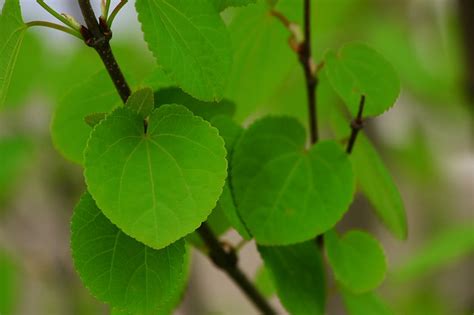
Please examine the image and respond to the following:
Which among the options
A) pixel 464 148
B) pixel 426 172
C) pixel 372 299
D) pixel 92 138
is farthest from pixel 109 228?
pixel 464 148

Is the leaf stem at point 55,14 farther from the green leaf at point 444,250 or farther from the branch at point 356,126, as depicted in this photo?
the green leaf at point 444,250

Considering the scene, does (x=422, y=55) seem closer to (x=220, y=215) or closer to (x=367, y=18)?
(x=367, y=18)

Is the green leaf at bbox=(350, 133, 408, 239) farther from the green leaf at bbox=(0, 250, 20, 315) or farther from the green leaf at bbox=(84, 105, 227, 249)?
the green leaf at bbox=(0, 250, 20, 315)

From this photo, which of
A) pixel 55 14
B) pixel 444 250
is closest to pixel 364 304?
pixel 55 14

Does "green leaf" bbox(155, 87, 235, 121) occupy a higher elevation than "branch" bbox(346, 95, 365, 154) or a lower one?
higher

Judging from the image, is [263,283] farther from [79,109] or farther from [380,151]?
[380,151]

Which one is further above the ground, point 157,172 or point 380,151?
point 157,172

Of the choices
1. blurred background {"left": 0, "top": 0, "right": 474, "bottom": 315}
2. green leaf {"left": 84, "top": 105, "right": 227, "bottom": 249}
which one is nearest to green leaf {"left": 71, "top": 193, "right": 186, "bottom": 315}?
green leaf {"left": 84, "top": 105, "right": 227, "bottom": 249}
